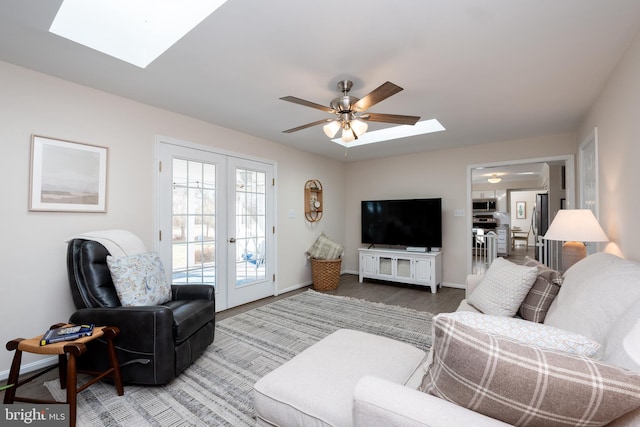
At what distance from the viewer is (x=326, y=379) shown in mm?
1257

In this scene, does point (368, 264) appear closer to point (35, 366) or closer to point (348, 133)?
point (348, 133)

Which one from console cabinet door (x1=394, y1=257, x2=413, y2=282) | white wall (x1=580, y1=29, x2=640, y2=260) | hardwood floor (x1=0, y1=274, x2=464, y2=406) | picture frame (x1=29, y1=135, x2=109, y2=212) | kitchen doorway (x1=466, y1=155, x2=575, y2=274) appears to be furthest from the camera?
console cabinet door (x1=394, y1=257, x2=413, y2=282)

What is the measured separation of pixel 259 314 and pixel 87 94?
2.76 metres

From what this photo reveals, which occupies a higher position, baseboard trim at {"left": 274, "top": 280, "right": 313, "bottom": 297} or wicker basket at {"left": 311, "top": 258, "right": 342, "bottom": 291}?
wicker basket at {"left": 311, "top": 258, "right": 342, "bottom": 291}

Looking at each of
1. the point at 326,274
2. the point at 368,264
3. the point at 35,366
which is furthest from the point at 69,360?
the point at 368,264

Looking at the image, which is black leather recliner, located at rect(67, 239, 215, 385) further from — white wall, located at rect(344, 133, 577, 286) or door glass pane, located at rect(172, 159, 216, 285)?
white wall, located at rect(344, 133, 577, 286)

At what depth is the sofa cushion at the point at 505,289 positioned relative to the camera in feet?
5.95

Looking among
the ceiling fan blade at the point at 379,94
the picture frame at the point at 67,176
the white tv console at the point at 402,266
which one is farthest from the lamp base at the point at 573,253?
the picture frame at the point at 67,176

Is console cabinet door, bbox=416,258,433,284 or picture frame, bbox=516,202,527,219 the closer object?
console cabinet door, bbox=416,258,433,284

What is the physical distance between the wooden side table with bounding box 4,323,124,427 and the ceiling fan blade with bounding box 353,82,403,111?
2.30 m

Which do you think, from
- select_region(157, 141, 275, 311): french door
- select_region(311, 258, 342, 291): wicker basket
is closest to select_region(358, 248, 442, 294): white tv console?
select_region(311, 258, 342, 291): wicker basket

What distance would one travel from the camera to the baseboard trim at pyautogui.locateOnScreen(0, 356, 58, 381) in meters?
2.05

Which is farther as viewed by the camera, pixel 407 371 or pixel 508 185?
pixel 508 185

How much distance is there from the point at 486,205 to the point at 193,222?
30.4ft
